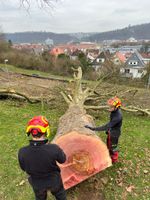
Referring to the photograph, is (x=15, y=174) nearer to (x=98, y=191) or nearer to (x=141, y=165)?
(x=98, y=191)

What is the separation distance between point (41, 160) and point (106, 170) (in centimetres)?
229

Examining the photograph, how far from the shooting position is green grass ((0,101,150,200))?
15.1ft

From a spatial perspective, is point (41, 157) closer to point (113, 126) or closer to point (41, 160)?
point (41, 160)

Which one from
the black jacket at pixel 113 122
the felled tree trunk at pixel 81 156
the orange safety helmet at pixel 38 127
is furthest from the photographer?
the black jacket at pixel 113 122

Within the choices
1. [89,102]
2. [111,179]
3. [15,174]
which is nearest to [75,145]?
[111,179]

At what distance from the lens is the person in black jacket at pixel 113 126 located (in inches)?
185

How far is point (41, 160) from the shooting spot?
3.23 m

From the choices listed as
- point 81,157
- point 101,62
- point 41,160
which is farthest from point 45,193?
point 101,62

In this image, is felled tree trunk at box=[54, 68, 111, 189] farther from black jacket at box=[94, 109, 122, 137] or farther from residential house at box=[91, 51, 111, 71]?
residential house at box=[91, 51, 111, 71]

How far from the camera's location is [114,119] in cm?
480

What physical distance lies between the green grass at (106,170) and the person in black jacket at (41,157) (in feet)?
3.71

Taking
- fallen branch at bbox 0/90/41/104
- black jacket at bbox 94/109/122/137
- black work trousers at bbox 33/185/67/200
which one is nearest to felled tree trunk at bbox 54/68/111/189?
black jacket at bbox 94/109/122/137

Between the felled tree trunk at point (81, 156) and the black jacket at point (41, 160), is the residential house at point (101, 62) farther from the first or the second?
the black jacket at point (41, 160)

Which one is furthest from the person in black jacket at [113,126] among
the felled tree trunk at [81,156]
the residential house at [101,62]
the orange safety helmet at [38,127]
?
the residential house at [101,62]
